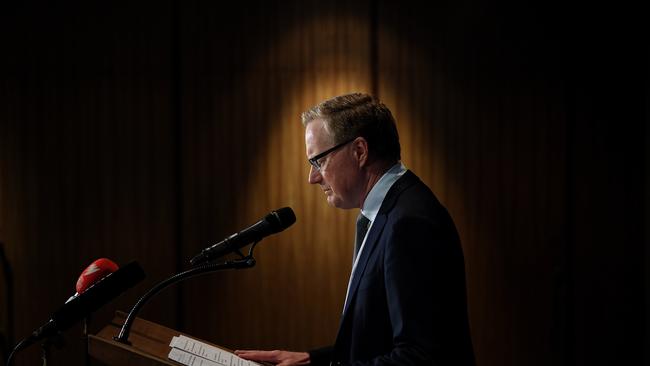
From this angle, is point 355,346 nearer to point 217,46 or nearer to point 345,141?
point 345,141

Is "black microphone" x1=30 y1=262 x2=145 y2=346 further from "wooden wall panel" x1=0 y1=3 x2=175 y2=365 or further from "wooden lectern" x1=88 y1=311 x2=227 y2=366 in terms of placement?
"wooden wall panel" x1=0 y1=3 x2=175 y2=365

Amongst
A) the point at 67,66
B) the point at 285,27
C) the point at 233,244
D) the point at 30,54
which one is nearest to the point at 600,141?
the point at 285,27

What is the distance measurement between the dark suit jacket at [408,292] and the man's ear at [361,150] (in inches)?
4.2

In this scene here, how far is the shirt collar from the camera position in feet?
4.54

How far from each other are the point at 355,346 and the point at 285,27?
6.16 ft

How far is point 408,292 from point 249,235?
41 cm

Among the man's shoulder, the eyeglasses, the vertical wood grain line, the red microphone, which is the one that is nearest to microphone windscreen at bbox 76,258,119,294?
the red microphone

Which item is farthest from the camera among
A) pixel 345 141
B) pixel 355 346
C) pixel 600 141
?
pixel 600 141

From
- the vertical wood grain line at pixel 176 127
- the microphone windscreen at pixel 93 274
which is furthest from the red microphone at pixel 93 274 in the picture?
the vertical wood grain line at pixel 176 127

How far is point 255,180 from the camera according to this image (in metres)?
2.78

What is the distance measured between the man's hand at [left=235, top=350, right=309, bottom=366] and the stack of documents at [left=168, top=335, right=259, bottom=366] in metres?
0.04

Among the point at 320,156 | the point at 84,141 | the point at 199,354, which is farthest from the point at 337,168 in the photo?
the point at 84,141

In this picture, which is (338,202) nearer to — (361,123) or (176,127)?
(361,123)

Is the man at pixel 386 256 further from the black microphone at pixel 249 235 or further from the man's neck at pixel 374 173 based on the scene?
the black microphone at pixel 249 235
